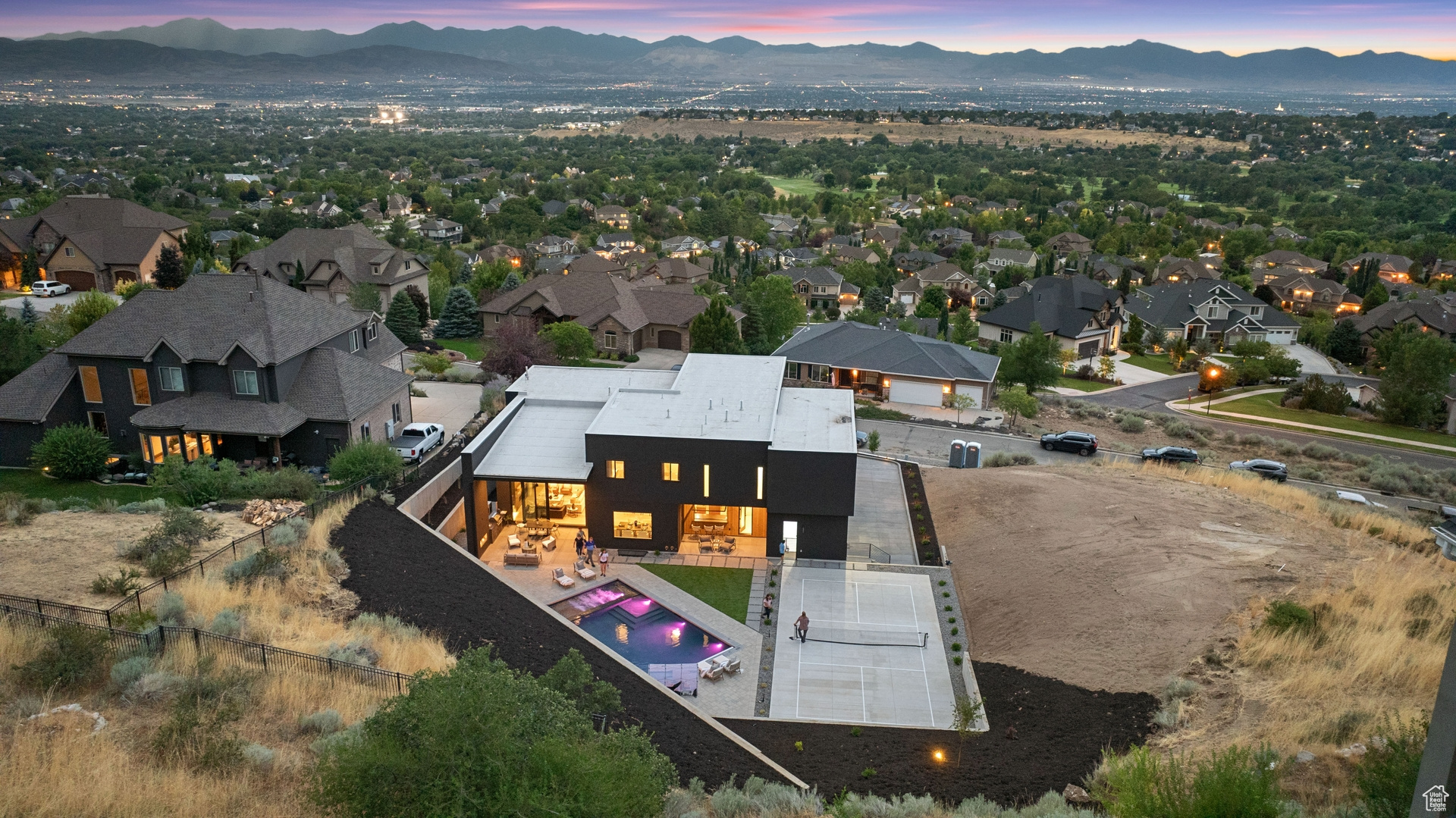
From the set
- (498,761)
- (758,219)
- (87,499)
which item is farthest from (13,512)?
(758,219)

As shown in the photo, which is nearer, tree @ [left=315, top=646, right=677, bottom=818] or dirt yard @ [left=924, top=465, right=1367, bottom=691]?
tree @ [left=315, top=646, right=677, bottom=818]

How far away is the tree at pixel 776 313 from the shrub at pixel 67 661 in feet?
140

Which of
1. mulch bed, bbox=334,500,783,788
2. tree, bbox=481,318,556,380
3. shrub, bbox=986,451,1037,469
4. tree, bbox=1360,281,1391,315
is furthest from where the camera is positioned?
tree, bbox=1360,281,1391,315

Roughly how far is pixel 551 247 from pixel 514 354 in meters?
58.7

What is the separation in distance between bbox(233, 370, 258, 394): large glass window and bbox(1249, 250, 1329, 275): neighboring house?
101 metres

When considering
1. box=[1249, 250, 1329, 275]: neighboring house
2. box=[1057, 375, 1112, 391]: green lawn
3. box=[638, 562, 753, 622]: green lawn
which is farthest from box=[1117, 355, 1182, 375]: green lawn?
box=[638, 562, 753, 622]: green lawn

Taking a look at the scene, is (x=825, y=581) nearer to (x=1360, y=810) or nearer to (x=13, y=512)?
(x=1360, y=810)

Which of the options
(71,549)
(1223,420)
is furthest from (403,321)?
(1223,420)

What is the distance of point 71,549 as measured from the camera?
2097cm

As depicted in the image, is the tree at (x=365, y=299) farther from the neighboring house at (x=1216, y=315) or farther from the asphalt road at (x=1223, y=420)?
the neighboring house at (x=1216, y=315)

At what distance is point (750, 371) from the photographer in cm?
3553

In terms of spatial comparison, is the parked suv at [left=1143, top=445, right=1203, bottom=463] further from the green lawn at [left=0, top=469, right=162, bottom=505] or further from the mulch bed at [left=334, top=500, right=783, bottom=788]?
the green lawn at [left=0, top=469, right=162, bottom=505]

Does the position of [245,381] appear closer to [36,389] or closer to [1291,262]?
[36,389]

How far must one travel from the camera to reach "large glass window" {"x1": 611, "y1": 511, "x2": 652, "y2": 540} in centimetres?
2870
